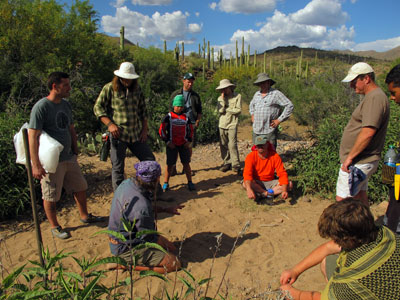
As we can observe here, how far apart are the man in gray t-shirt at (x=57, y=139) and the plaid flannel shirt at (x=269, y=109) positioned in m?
2.82

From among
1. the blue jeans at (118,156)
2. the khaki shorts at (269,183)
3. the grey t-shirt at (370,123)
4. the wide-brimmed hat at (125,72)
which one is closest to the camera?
the grey t-shirt at (370,123)

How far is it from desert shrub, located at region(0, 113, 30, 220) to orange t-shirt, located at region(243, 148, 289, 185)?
303 cm

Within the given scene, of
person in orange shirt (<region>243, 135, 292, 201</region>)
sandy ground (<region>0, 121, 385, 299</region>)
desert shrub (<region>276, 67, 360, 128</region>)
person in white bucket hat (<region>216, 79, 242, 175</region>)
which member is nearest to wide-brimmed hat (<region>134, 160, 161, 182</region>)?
sandy ground (<region>0, 121, 385, 299</region>)

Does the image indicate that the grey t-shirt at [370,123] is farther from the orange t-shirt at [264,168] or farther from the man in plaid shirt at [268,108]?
the man in plaid shirt at [268,108]

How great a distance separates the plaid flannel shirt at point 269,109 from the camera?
194 inches

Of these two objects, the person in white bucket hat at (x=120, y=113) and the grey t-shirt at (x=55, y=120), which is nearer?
the grey t-shirt at (x=55, y=120)

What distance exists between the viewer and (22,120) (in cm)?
488

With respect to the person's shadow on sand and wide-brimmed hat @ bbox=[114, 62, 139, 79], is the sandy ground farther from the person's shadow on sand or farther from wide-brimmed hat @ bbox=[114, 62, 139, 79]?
wide-brimmed hat @ bbox=[114, 62, 139, 79]

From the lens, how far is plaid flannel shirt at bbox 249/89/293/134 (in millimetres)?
4934

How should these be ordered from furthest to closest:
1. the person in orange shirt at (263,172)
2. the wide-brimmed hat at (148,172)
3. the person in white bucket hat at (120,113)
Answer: the person in orange shirt at (263,172) < the person in white bucket hat at (120,113) < the wide-brimmed hat at (148,172)

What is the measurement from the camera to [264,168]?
461 centimetres

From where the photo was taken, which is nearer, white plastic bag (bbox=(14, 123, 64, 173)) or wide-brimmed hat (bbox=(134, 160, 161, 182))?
wide-brimmed hat (bbox=(134, 160, 161, 182))

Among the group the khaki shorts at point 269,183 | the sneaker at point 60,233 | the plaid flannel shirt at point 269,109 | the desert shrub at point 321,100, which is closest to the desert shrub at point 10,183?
the sneaker at point 60,233

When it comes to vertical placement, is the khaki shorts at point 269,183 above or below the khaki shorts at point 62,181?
below
